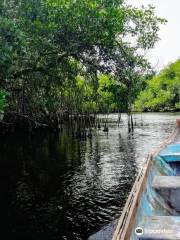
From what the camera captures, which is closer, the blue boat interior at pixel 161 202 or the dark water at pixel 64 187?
the blue boat interior at pixel 161 202

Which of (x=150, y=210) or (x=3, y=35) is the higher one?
(x=3, y=35)

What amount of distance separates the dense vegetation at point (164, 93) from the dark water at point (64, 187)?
2100 inches

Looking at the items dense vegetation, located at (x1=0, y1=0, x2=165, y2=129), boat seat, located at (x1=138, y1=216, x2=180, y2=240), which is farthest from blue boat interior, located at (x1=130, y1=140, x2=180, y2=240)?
dense vegetation, located at (x1=0, y1=0, x2=165, y2=129)

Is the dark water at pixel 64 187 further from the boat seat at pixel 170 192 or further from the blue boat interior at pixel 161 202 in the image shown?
the boat seat at pixel 170 192

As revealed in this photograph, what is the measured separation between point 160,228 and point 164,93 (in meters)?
77.1

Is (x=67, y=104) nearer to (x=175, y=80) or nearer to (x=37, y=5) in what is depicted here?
(x=37, y=5)

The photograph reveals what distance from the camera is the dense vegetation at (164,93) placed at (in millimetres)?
76812

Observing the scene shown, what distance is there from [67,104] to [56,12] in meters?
23.1

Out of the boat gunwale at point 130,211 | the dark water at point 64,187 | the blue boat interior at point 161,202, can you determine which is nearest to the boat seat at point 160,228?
the blue boat interior at point 161,202

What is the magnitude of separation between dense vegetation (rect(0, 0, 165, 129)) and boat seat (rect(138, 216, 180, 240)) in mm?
7484

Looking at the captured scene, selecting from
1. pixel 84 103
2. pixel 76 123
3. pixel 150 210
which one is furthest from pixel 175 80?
pixel 150 210

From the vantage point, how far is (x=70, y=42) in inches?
604

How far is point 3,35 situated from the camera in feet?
37.1

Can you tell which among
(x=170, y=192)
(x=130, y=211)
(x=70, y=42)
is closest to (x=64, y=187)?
(x=70, y=42)
